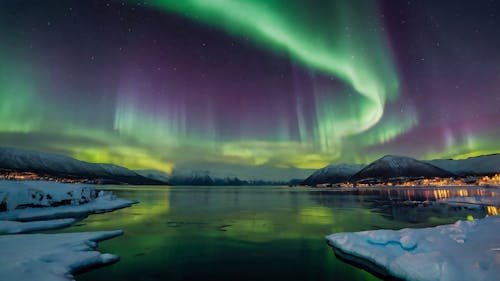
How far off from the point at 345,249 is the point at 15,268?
70.6ft

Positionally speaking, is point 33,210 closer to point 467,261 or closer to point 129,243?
point 129,243

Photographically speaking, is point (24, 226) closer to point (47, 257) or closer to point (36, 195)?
point (36, 195)

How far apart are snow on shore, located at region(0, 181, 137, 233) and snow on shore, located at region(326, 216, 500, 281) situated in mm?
33946

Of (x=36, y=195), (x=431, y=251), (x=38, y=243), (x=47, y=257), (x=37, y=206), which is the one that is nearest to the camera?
(x=431, y=251)

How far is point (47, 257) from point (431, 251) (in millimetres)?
23826

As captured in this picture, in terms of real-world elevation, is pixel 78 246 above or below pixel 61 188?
below

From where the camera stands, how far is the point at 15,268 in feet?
50.6

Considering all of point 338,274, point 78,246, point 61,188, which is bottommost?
point 338,274

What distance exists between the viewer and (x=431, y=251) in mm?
17844

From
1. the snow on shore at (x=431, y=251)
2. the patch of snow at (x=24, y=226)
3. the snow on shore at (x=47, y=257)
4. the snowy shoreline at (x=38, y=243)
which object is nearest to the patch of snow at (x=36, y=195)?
the snowy shoreline at (x=38, y=243)

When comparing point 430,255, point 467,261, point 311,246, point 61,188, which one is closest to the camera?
point 467,261

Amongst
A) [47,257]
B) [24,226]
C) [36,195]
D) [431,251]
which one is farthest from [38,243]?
[36,195]

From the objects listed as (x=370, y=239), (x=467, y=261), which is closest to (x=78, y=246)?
(x=370, y=239)

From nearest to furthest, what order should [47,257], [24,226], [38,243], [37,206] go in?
[47,257]
[38,243]
[24,226]
[37,206]
